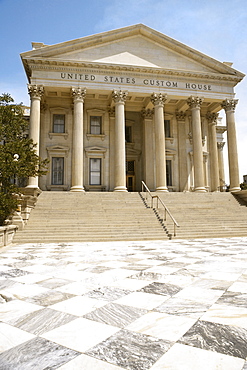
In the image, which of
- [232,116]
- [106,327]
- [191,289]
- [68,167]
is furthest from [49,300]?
[232,116]

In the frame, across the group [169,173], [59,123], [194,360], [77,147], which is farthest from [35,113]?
[194,360]

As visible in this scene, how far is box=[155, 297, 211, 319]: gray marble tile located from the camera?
3439 millimetres

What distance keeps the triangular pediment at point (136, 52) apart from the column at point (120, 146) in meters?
2.83

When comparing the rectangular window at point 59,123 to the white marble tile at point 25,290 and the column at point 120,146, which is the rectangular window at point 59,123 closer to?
the column at point 120,146

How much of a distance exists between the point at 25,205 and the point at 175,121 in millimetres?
19185

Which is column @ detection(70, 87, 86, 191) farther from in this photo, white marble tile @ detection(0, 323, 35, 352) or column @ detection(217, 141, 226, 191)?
column @ detection(217, 141, 226, 191)

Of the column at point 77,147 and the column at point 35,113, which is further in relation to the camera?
the column at point 77,147

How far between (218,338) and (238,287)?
2039 mm

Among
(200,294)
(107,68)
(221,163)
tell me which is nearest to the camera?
(200,294)

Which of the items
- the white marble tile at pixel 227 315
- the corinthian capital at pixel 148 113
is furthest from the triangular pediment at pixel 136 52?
the white marble tile at pixel 227 315

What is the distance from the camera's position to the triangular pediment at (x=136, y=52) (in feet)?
76.2

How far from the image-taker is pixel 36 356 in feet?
8.03

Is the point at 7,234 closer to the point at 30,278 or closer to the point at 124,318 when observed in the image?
the point at 30,278

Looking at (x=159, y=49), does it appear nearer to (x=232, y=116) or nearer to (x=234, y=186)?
(x=232, y=116)
